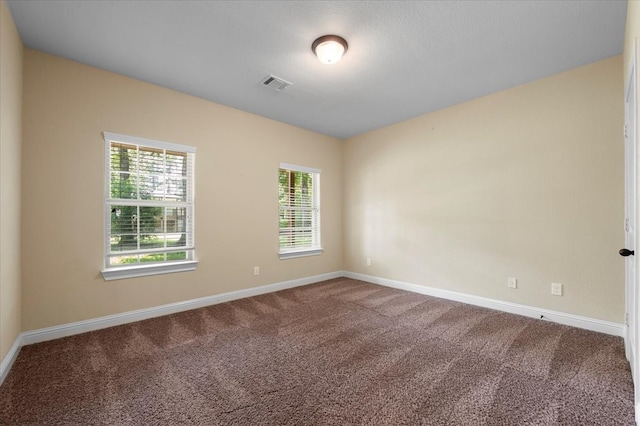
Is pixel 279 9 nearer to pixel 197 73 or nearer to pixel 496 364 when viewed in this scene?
pixel 197 73

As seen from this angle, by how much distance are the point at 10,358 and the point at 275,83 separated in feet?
11.1

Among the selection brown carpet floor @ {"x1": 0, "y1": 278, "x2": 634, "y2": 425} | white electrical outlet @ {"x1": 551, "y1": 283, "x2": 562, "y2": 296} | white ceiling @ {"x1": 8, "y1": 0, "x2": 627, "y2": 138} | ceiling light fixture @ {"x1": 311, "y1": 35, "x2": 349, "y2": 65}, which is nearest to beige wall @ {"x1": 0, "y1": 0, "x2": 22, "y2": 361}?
white ceiling @ {"x1": 8, "y1": 0, "x2": 627, "y2": 138}

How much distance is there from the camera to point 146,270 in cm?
305

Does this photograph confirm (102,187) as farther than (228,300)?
No

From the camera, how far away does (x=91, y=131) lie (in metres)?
2.76

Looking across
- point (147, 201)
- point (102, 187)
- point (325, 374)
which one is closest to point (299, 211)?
point (147, 201)

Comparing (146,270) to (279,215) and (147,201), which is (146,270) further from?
(279,215)

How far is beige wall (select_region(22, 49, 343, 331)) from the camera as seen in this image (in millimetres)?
2506

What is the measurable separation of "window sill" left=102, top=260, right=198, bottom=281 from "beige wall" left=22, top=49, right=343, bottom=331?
2.5 inches

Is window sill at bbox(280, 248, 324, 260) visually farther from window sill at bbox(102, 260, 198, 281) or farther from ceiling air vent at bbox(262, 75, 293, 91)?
ceiling air vent at bbox(262, 75, 293, 91)

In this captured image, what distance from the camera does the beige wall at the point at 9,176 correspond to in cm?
193

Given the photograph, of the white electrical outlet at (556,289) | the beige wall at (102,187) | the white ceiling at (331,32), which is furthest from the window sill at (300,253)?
the white electrical outlet at (556,289)

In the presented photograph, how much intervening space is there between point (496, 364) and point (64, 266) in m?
3.94

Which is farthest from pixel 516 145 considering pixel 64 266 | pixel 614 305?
pixel 64 266
